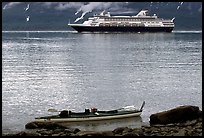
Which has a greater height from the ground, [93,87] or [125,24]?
[125,24]

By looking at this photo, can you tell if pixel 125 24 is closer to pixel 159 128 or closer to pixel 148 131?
pixel 159 128

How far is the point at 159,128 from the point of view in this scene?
18.1 m

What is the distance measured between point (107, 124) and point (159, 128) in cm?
349

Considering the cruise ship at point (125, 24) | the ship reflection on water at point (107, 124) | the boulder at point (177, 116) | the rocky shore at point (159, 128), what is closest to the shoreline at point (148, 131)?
the rocky shore at point (159, 128)

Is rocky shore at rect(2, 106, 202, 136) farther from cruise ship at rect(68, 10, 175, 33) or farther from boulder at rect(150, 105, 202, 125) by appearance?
cruise ship at rect(68, 10, 175, 33)

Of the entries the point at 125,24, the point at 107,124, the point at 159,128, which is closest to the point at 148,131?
the point at 159,128

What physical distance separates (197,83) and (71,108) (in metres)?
11.2

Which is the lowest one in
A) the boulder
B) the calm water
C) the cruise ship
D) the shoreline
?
the shoreline

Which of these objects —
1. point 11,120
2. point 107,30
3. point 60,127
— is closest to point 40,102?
point 11,120

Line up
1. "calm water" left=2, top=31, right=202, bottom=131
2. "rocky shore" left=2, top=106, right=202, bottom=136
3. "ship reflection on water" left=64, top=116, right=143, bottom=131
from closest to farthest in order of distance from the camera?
"rocky shore" left=2, top=106, right=202, bottom=136
"ship reflection on water" left=64, top=116, right=143, bottom=131
"calm water" left=2, top=31, right=202, bottom=131

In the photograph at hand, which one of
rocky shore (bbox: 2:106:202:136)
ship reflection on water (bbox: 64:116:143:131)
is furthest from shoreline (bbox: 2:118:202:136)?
ship reflection on water (bbox: 64:116:143:131)

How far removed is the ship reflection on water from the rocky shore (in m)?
1.06

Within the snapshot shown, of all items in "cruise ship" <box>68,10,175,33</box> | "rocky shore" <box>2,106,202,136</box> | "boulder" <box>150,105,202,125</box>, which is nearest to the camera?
"rocky shore" <box>2,106,202,136</box>

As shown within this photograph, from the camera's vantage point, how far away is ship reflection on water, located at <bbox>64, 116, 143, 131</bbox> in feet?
67.6
